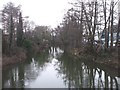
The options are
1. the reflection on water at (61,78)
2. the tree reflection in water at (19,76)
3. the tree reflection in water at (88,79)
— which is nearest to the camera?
the tree reflection in water at (88,79)

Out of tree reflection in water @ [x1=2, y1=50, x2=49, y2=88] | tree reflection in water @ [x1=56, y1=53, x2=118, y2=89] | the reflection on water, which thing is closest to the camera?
tree reflection in water @ [x1=56, y1=53, x2=118, y2=89]

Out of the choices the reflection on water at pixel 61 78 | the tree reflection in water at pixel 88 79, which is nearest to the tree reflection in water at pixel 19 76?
the reflection on water at pixel 61 78

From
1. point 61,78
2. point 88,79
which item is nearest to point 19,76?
point 61,78

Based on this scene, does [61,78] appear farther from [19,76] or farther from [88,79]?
[19,76]

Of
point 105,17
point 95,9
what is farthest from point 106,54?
point 95,9

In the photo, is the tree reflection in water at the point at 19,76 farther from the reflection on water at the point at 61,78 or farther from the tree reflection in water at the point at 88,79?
the tree reflection in water at the point at 88,79

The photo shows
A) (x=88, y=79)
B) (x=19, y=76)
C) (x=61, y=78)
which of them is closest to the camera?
(x=88, y=79)

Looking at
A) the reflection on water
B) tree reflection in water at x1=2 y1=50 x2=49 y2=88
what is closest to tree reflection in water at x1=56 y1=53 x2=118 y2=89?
the reflection on water

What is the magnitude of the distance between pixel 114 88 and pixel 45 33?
92.4m

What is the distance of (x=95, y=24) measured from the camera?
40.9 metres

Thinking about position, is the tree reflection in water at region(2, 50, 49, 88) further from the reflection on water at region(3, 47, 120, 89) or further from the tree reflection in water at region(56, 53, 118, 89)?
the tree reflection in water at region(56, 53, 118, 89)

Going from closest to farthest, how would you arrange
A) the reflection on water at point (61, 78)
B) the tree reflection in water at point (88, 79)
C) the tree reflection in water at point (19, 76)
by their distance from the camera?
1. the tree reflection in water at point (88, 79)
2. the reflection on water at point (61, 78)
3. the tree reflection in water at point (19, 76)

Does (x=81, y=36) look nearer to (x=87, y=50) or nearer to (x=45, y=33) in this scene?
(x=87, y=50)

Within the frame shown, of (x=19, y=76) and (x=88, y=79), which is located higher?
(x=88, y=79)
